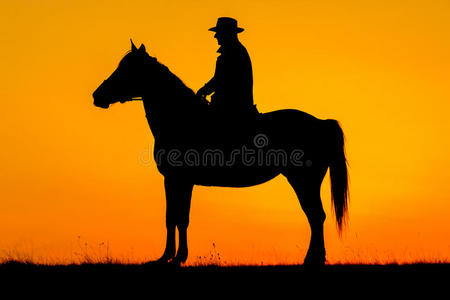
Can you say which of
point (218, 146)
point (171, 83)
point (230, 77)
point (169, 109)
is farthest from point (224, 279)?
point (171, 83)

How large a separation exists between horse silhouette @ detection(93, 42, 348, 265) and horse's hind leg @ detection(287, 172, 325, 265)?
0.7 inches

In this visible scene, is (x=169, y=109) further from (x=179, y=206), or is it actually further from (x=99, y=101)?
(x=179, y=206)

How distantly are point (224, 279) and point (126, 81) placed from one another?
3.95 metres

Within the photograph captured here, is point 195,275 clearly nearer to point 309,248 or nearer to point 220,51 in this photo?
point 309,248

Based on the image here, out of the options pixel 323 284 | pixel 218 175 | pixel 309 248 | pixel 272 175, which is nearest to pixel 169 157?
pixel 218 175

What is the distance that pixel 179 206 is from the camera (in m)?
11.0

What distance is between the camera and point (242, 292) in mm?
8305

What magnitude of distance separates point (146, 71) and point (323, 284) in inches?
182

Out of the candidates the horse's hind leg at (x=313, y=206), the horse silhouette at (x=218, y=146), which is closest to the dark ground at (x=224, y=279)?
the horse's hind leg at (x=313, y=206)

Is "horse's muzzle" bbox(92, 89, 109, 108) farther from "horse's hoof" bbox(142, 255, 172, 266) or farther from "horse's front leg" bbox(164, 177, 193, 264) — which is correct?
"horse's hoof" bbox(142, 255, 172, 266)

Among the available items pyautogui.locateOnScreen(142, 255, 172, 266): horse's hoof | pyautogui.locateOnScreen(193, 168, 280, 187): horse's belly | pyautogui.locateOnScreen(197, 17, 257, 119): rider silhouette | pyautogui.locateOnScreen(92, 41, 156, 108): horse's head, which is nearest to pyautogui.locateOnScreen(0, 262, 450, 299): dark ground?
pyautogui.locateOnScreen(142, 255, 172, 266): horse's hoof

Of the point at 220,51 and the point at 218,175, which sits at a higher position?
the point at 220,51

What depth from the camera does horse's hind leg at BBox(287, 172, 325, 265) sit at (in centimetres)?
1129

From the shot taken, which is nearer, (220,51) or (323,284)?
(323,284)
